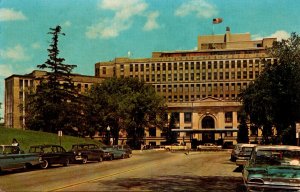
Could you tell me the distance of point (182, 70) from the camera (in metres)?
139

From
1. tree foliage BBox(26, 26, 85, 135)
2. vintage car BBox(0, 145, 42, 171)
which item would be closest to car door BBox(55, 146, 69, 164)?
vintage car BBox(0, 145, 42, 171)

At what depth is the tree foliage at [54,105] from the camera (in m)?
71.4

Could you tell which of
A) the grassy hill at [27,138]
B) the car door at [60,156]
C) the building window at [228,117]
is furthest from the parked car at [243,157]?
the building window at [228,117]

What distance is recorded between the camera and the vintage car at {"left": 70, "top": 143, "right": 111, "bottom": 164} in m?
33.7

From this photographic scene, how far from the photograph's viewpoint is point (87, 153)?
34531 millimetres

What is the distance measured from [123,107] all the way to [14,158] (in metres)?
51.5

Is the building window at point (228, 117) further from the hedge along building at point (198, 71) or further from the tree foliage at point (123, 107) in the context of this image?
the tree foliage at point (123, 107)

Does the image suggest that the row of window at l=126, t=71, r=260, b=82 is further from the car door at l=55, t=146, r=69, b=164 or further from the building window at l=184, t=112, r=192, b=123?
the car door at l=55, t=146, r=69, b=164

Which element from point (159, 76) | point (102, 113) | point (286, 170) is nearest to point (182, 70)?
point (159, 76)

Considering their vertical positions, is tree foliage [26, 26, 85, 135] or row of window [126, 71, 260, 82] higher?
row of window [126, 71, 260, 82]

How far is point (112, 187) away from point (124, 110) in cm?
6021

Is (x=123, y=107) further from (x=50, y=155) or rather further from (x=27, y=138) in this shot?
(x=50, y=155)

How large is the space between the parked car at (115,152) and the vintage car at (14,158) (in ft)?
42.2

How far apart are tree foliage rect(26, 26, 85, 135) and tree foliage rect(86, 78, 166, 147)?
10.9 feet
